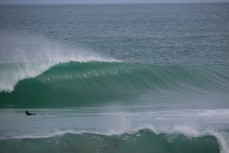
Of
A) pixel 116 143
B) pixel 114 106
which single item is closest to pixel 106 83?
pixel 114 106

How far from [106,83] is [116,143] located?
303 inches

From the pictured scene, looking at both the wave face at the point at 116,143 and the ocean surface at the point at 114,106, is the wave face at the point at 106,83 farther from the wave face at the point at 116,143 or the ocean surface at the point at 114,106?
the wave face at the point at 116,143

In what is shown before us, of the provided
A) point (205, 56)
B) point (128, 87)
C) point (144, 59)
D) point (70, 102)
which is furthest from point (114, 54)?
point (70, 102)

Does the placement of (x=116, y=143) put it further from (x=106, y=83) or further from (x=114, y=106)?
(x=106, y=83)

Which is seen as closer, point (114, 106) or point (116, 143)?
point (116, 143)

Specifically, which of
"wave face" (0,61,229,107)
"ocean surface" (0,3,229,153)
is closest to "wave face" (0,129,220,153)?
"ocean surface" (0,3,229,153)

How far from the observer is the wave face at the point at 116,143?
9516mm

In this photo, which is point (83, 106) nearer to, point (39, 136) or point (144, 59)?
point (39, 136)

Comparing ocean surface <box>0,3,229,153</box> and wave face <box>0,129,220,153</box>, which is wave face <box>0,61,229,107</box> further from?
wave face <box>0,129,220,153</box>

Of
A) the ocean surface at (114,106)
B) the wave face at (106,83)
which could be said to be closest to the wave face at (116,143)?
the ocean surface at (114,106)

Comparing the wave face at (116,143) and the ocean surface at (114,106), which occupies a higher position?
the ocean surface at (114,106)

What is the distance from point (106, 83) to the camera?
17359 mm

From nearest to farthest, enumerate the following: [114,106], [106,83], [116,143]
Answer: [116,143] < [114,106] < [106,83]

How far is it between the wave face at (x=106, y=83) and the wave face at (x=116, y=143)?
4986 mm
